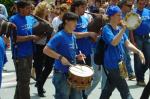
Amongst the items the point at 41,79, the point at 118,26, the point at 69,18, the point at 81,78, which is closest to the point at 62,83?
the point at 81,78

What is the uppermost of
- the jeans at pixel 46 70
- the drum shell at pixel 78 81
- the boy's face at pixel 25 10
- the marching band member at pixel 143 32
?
the boy's face at pixel 25 10

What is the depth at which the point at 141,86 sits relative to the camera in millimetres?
11141

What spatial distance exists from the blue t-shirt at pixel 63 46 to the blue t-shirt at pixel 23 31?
1.29 m

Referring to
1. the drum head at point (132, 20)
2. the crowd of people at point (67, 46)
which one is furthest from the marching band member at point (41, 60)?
the drum head at point (132, 20)

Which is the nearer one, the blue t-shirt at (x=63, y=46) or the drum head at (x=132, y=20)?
the blue t-shirt at (x=63, y=46)

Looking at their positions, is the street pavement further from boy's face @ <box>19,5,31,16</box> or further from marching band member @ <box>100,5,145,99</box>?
marching band member @ <box>100,5,145,99</box>

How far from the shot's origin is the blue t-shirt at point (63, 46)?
6930 mm

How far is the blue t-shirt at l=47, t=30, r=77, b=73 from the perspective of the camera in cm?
693

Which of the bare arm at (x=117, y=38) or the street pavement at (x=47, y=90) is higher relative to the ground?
the bare arm at (x=117, y=38)

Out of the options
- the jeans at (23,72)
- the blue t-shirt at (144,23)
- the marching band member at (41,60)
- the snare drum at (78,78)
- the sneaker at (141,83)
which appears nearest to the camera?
→ the snare drum at (78,78)

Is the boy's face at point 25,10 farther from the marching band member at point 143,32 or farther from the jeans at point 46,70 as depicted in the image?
A: the marching band member at point 143,32

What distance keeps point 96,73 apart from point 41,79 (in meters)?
1.32

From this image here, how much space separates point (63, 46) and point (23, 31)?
1408mm

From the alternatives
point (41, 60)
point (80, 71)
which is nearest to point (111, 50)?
point (80, 71)
